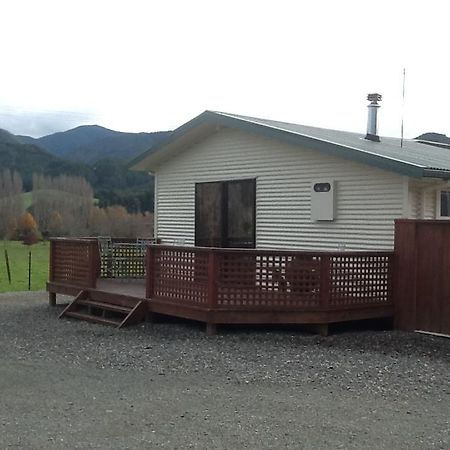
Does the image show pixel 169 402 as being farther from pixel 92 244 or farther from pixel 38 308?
pixel 38 308

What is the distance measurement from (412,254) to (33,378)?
5.72 metres

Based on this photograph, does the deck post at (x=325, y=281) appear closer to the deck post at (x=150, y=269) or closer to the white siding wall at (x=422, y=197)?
the white siding wall at (x=422, y=197)

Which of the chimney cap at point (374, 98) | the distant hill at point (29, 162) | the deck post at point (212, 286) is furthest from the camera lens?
the distant hill at point (29, 162)

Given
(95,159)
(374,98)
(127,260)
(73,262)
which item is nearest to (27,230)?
(127,260)

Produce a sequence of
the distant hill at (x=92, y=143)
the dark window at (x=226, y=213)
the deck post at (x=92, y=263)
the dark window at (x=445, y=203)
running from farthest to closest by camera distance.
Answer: the distant hill at (x=92, y=143) < the dark window at (x=226, y=213) < the deck post at (x=92, y=263) < the dark window at (x=445, y=203)

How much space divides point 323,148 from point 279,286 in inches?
113

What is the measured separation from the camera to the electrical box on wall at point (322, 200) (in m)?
11.6

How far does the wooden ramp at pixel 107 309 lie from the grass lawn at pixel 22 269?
703 centimetres

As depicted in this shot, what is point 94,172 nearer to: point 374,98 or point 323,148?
point 374,98

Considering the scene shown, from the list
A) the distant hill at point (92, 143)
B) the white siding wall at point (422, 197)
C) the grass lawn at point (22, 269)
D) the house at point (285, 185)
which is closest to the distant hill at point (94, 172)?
the distant hill at point (92, 143)

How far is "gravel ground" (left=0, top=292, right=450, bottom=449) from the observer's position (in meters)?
5.14

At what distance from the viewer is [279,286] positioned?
383 inches

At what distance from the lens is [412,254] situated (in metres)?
10.1

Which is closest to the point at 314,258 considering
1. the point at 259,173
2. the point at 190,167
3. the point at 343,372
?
the point at 343,372
